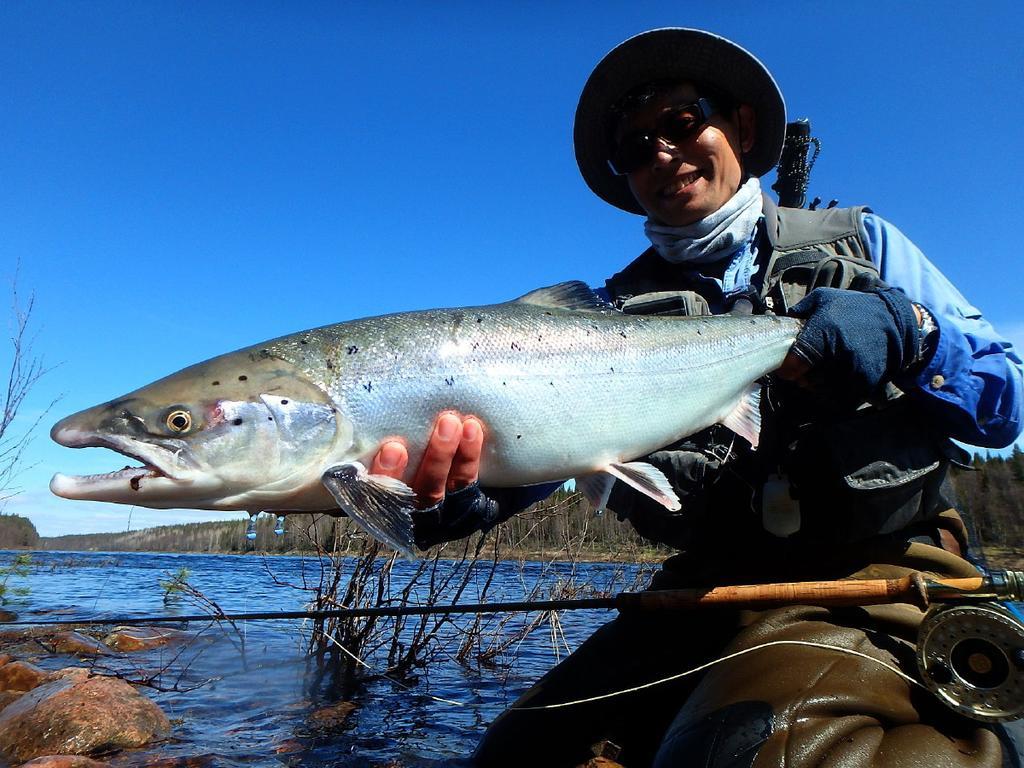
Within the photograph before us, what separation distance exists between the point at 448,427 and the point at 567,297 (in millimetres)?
984

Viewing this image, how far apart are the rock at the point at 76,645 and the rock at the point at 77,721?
392 centimetres

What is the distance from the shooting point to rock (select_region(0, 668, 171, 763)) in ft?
15.7

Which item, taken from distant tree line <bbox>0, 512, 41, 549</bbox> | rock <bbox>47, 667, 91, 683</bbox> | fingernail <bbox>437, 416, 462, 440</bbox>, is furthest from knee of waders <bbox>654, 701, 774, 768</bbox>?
distant tree line <bbox>0, 512, 41, 549</bbox>

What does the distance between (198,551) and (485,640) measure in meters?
86.9

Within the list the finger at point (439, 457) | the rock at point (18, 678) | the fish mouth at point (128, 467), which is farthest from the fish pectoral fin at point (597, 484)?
the rock at point (18, 678)

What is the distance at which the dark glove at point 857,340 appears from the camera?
108 inches

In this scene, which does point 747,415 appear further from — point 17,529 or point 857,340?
point 17,529

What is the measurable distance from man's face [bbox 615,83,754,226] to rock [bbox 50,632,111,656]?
9.06m

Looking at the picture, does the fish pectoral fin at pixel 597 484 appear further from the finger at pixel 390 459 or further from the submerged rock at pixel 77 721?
the submerged rock at pixel 77 721

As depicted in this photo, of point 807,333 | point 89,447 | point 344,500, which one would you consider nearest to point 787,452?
point 807,333

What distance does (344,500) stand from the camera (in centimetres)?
262

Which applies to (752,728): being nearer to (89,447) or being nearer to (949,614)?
(949,614)

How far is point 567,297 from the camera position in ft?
10.9

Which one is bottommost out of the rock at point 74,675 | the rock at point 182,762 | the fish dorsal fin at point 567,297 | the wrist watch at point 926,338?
the rock at point 182,762
